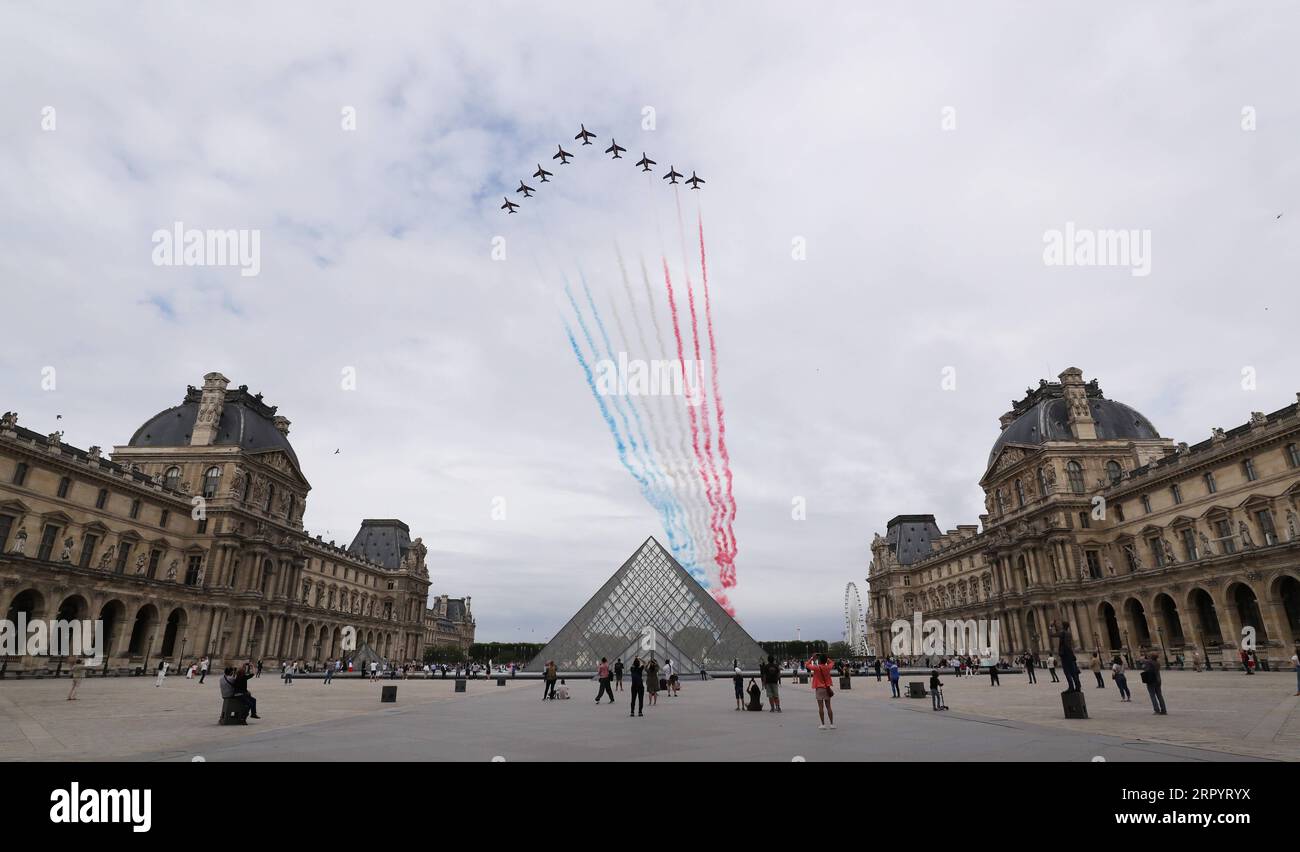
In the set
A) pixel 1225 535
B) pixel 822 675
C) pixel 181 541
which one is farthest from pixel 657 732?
pixel 181 541

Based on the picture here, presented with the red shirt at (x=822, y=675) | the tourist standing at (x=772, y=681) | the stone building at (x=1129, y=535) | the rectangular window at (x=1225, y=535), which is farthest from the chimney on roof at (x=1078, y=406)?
the red shirt at (x=822, y=675)

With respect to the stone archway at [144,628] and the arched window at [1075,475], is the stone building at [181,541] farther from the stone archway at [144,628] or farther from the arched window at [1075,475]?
the arched window at [1075,475]

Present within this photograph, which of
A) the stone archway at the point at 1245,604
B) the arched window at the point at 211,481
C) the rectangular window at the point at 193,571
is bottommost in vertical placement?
the stone archway at the point at 1245,604

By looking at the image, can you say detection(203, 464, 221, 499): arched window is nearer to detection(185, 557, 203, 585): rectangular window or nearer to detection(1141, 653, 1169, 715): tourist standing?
detection(185, 557, 203, 585): rectangular window

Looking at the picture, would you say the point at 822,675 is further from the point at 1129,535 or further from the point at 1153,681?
the point at 1129,535

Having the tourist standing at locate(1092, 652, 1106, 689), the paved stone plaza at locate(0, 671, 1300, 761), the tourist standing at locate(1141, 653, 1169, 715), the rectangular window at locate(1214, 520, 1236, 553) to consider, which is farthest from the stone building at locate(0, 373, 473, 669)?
the rectangular window at locate(1214, 520, 1236, 553)
